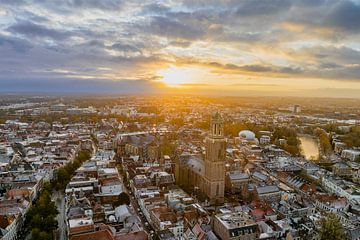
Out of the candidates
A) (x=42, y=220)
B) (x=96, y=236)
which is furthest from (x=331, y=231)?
(x=42, y=220)

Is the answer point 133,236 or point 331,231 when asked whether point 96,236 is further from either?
point 331,231

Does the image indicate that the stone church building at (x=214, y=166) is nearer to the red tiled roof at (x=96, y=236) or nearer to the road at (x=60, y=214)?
the red tiled roof at (x=96, y=236)

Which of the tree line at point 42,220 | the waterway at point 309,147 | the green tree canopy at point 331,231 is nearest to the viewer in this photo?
the green tree canopy at point 331,231

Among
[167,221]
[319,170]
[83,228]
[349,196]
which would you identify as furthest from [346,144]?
[83,228]

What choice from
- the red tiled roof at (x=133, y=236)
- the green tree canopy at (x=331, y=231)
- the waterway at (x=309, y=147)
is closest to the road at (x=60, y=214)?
the red tiled roof at (x=133, y=236)

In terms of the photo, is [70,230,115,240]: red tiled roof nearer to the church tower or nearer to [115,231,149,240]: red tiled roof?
[115,231,149,240]: red tiled roof

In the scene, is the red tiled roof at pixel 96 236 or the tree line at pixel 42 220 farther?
the tree line at pixel 42 220

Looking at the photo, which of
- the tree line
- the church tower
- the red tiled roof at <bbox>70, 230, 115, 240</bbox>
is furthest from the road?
the church tower

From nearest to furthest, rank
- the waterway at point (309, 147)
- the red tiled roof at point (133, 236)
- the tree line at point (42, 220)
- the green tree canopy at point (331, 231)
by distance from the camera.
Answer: the red tiled roof at point (133, 236) < the green tree canopy at point (331, 231) < the tree line at point (42, 220) < the waterway at point (309, 147)
